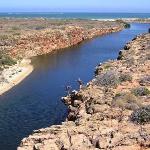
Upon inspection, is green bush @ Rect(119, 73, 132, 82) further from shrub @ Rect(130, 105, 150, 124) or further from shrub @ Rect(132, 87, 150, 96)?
shrub @ Rect(130, 105, 150, 124)

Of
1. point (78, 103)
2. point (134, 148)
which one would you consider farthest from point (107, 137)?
point (78, 103)

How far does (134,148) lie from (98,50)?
6328 cm

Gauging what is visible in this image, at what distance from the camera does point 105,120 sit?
28328 millimetres

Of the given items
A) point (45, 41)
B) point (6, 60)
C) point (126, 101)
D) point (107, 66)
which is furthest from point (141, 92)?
point (45, 41)

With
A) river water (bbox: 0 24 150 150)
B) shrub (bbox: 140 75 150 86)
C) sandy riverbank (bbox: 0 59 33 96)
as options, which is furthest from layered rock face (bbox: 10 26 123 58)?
shrub (bbox: 140 75 150 86)

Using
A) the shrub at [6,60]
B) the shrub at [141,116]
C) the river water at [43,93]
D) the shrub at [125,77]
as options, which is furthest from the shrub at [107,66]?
the shrub at [6,60]

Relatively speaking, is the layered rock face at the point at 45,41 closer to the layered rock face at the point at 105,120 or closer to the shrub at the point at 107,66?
the shrub at the point at 107,66

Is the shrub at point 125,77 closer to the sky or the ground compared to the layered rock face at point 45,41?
closer to the sky

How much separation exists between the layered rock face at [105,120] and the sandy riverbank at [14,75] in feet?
54.5

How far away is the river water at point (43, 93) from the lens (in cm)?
3678

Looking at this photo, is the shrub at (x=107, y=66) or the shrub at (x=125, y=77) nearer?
the shrub at (x=125, y=77)

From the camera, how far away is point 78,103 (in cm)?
3416

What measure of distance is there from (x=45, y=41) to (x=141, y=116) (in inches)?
2527

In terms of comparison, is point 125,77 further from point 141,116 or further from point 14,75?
point 14,75
